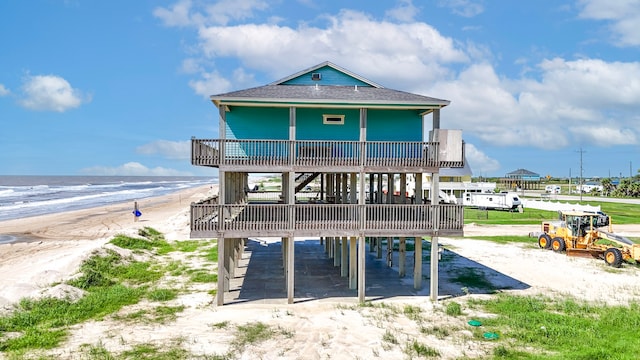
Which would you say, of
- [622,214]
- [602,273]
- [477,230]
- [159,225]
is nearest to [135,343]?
[602,273]

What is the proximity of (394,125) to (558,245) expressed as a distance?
55.4ft

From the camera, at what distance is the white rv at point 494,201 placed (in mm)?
51219

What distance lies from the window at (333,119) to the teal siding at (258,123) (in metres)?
1.65

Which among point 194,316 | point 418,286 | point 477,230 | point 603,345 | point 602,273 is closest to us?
point 603,345

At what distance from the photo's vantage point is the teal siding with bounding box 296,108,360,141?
56.7 ft

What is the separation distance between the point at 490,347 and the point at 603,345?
10.5ft

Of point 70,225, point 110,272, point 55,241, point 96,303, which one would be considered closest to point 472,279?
point 96,303

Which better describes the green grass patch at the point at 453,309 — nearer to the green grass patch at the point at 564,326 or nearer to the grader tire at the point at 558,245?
the green grass patch at the point at 564,326

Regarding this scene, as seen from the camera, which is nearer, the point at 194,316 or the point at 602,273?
the point at 194,316

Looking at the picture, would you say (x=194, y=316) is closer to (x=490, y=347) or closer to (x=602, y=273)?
(x=490, y=347)

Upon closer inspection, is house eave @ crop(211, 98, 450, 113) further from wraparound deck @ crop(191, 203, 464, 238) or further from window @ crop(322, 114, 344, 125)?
wraparound deck @ crop(191, 203, 464, 238)

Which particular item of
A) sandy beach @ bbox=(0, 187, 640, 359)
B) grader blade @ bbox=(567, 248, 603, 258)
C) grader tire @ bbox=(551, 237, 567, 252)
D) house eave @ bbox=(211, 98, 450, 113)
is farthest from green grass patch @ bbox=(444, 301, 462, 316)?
grader tire @ bbox=(551, 237, 567, 252)

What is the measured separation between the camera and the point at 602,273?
69.1 feet

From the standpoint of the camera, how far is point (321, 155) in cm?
1694
